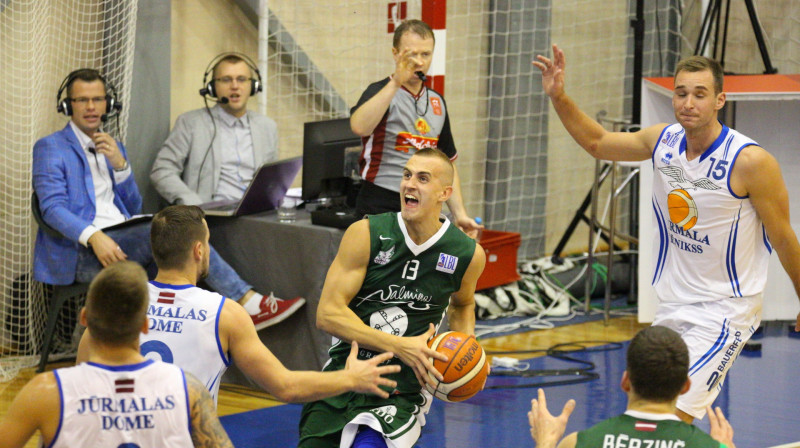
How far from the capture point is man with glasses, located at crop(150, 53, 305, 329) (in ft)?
22.0

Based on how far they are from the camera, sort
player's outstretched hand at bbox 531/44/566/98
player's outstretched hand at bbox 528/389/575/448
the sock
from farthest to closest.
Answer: player's outstretched hand at bbox 531/44/566/98 < the sock < player's outstretched hand at bbox 528/389/575/448

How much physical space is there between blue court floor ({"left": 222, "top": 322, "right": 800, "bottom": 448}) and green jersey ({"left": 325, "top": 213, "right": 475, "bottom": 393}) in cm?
112

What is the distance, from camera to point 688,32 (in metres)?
10.4

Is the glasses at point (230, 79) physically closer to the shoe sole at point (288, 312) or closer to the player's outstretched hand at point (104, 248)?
the player's outstretched hand at point (104, 248)

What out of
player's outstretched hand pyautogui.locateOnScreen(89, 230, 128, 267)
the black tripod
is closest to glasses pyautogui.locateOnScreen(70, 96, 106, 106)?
player's outstretched hand pyautogui.locateOnScreen(89, 230, 128, 267)

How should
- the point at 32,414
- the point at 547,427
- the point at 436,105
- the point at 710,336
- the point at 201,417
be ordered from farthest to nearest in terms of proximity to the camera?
the point at 436,105 → the point at 710,336 → the point at 547,427 → the point at 201,417 → the point at 32,414

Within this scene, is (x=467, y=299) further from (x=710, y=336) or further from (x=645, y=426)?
(x=645, y=426)

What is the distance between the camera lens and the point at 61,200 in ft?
19.9

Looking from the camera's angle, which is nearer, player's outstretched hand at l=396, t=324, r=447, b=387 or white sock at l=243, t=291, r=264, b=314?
player's outstretched hand at l=396, t=324, r=447, b=387

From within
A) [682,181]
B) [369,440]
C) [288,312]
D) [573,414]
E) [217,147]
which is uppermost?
[217,147]

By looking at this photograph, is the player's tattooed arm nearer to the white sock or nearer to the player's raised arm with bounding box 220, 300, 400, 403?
the player's raised arm with bounding box 220, 300, 400, 403

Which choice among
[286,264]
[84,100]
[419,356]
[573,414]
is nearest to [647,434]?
[419,356]

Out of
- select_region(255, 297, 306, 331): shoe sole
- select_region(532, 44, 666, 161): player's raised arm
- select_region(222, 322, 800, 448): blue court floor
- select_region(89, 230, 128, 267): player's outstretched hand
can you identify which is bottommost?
select_region(222, 322, 800, 448): blue court floor

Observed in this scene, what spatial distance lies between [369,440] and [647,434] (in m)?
1.49
